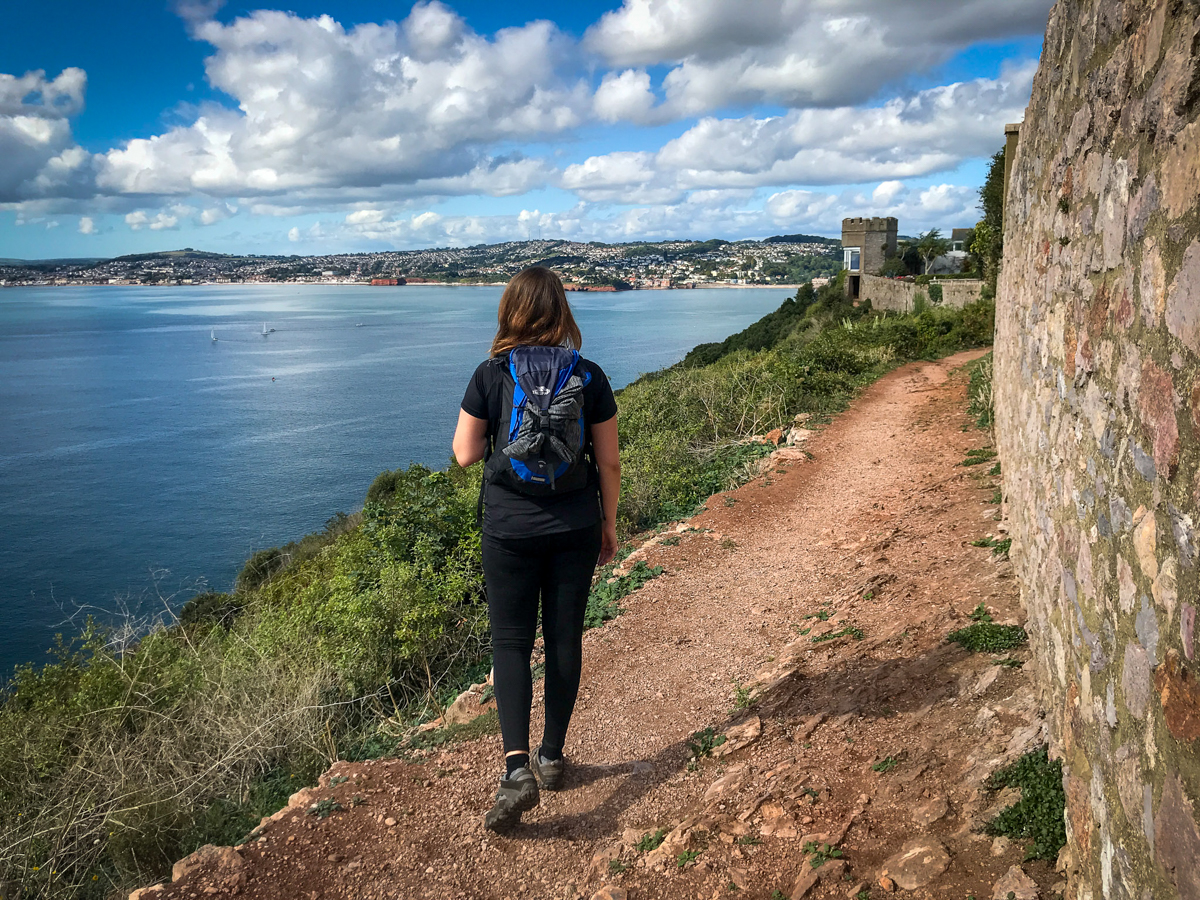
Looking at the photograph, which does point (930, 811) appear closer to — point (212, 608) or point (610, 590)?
point (610, 590)

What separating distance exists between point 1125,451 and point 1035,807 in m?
1.18

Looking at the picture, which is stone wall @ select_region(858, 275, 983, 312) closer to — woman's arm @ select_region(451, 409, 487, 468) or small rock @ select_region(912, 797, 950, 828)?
small rock @ select_region(912, 797, 950, 828)

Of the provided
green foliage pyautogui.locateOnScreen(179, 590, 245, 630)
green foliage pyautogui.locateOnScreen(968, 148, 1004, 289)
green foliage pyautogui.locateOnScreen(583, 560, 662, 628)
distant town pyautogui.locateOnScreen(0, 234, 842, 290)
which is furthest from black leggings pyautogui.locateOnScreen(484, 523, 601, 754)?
distant town pyautogui.locateOnScreen(0, 234, 842, 290)

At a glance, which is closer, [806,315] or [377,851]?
[377,851]

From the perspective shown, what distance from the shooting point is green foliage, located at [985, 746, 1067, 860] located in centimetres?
223

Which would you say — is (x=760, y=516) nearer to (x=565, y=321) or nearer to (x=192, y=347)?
(x=565, y=321)

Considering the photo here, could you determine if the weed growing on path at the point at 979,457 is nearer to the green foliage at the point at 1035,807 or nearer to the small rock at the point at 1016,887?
the green foliage at the point at 1035,807

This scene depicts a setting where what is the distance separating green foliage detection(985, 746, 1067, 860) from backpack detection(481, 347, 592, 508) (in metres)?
1.64

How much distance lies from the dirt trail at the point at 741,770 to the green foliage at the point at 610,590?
15 cm

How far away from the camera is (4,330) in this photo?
91312 millimetres

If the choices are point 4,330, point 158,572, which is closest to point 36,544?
point 158,572

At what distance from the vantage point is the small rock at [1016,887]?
2078mm

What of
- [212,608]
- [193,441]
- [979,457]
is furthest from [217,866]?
[193,441]

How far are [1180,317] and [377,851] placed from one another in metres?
3.08
